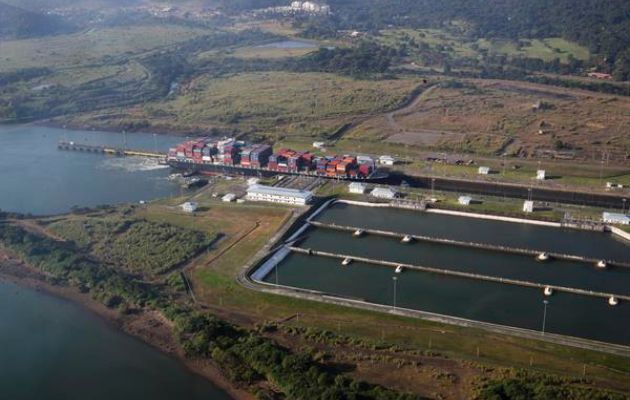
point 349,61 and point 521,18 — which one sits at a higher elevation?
point 521,18

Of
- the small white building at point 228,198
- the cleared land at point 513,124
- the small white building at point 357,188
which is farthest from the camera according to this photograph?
the cleared land at point 513,124

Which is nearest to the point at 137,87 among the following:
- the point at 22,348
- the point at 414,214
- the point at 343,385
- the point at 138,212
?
the point at 138,212

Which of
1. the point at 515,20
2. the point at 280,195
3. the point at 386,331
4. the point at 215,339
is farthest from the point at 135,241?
the point at 515,20

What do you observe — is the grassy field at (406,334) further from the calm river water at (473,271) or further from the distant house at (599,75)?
the distant house at (599,75)

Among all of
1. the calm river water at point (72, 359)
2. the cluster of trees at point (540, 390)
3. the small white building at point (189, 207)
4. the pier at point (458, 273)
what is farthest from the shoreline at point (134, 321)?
the small white building at point (189, 207)

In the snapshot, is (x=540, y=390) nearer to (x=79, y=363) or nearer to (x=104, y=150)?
(x=79, y=363)

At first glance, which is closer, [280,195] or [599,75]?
[280,195]

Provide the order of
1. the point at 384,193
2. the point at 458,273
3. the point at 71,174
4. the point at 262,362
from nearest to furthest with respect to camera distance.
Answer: the point at 262,362
the point at 458,273
the point at 384,193
the point at 71,174

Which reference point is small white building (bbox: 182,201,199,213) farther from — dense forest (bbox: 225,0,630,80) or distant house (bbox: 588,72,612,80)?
distant house (bbox: 588,72,612,80)
